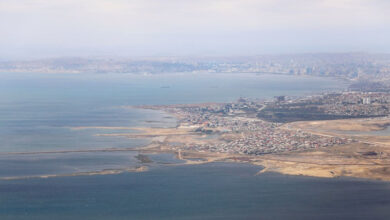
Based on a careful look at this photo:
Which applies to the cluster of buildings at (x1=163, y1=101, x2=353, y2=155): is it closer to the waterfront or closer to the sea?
the sea

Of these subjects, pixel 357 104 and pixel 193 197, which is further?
pixel 357 104

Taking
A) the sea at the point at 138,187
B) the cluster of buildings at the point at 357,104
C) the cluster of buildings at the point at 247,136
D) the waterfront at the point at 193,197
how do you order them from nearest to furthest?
1. the waterfront at the point at 193,197
2. the sea at the point at 138,187
3. the cluster of buildings at the point at 247,136
4. the cluster of buildings at the point at 357,104

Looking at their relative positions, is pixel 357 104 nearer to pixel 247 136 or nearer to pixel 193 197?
pixel 247 136

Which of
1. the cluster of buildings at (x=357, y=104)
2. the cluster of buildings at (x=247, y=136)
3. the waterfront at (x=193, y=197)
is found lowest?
the waterfront at (x=193, y=197)

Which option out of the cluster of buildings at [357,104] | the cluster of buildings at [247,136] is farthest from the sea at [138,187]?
the cluster of buildings at [357,104]

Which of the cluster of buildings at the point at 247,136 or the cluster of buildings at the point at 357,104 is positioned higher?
the cluster of buildings at the point at 357,104

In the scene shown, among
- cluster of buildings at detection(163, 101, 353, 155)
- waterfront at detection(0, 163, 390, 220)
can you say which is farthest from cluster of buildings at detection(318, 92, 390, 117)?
waterfront at detection(0, 163, 390, 220)

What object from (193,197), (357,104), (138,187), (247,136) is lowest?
(193,197)

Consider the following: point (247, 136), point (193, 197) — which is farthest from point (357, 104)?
point (193, 197)

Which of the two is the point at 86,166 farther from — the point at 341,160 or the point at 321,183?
the point at 341,160

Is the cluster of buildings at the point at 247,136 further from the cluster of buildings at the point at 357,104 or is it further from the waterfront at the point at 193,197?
the cluster of buildings at the point at 357,104

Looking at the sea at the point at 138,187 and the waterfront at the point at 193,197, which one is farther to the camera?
the sea at the point at 138,187

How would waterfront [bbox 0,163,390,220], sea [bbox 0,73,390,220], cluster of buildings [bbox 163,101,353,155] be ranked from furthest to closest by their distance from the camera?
cluster of buildings [bbox 163,101,353,155]
sea [bbox 0,73,390,220]
waterfront [bbox 0,163,390,220]
